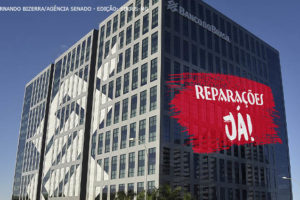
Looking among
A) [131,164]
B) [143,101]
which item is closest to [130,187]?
[131,164]

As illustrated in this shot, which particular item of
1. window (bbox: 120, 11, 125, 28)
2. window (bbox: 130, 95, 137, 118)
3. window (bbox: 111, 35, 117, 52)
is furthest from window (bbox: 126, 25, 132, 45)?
window (bbox: 130, 95, 137, 118)

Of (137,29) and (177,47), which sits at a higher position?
(137,29)

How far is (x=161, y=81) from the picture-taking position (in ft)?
213

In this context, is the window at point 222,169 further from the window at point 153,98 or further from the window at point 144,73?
the window at point 144,73

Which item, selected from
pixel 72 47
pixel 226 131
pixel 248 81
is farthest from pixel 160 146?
pixel 72 47

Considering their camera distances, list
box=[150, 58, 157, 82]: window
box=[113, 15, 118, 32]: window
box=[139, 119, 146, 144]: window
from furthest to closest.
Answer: box=[113, 15, 118, 32]: window < box=[150, 58, 157, 82]: window < box=[139, 119, 146, 144]: window

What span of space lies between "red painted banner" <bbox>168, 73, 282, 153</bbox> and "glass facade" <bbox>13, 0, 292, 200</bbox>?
6.16 feet

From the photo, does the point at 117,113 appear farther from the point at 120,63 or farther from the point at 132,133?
the point at 120,63

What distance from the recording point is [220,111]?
7456cm

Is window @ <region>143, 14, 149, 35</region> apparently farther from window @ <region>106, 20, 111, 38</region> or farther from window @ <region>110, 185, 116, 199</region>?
window @ <region>110, 185, 116, 199</region>

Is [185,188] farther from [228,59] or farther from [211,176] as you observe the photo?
[228,59]

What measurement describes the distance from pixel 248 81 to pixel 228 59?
892 centimetres

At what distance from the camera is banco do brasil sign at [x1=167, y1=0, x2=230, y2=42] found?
237 feet

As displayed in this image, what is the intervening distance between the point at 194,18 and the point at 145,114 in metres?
26.9
